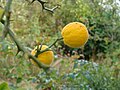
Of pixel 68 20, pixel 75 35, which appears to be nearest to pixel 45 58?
pixel 75 35

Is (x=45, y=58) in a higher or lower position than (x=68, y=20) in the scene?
higher

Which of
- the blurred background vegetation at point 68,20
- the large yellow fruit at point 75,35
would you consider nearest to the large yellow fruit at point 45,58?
the large yellow fruit at point 75,35

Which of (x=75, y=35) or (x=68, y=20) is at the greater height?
(x=75, y=35)

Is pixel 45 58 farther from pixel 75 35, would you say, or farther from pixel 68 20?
pixel 68 20

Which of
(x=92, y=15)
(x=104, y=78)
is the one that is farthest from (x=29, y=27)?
(x=104, y=78)

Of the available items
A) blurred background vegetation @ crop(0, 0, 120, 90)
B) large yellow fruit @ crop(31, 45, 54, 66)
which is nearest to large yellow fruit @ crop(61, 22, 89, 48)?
large yellow fruit @ crop(31, 45, 54, 66)

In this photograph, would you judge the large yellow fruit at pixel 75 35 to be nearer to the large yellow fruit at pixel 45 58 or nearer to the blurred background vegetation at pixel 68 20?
the large yellow fruit at pixel 45 58

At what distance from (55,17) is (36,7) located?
509mm

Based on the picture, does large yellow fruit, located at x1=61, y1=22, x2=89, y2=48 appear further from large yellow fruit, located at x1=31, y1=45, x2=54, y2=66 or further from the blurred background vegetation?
the blurred background vegetation

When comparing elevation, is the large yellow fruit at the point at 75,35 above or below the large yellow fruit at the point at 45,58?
above

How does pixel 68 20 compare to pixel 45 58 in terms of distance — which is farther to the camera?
pixel 68 20

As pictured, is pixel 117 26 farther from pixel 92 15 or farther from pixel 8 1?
pixel 8 1

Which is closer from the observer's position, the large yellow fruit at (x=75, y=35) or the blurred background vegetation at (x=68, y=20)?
the large yellow fruit at (x=75, y=35)

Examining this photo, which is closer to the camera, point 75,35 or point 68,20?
point 75,35
